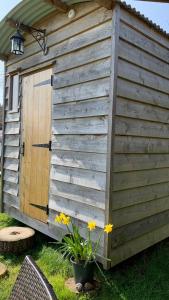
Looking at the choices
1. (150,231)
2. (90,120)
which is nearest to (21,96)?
(90,120)

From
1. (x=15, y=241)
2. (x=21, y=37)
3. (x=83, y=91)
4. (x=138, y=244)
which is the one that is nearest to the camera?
(x=83, y=91)

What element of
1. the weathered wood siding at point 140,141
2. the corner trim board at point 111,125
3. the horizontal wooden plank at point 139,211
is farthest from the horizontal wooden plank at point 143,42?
the horizontal wooden plank at point 139,211

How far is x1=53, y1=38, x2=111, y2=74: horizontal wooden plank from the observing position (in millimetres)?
3195

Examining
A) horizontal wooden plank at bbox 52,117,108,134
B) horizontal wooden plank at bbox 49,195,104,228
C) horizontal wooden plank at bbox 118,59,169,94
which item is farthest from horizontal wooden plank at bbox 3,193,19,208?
horizontal wooden plank at bbox 118,59,169,94

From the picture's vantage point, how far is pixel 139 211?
3.56 metres

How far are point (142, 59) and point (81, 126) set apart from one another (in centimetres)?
104

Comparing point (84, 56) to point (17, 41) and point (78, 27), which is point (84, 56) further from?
point (17, 41)

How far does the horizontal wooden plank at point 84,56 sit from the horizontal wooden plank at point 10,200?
2.10 meters

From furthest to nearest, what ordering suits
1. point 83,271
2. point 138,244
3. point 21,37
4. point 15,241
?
point 21,37 → point 15,241 → point 138,244 → point 83,271

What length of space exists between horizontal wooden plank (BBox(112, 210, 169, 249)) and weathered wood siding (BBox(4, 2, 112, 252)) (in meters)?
0.28

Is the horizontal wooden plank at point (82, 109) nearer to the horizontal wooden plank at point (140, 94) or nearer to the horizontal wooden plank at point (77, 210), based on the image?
the horizontal wooden plank at point (140, 94)

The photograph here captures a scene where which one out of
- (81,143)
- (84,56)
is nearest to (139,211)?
(81,143)

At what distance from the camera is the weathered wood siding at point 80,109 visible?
3203 mm

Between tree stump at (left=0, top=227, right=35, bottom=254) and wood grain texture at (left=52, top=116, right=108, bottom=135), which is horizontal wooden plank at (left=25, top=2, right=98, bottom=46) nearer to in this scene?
wood grain texture at (left=52, top=116, right=108, bottom=135)
